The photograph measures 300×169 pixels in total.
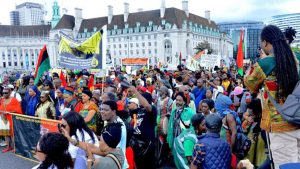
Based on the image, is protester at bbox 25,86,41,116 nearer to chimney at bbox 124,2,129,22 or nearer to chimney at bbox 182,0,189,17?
chimney at bbox 124,2,129,22

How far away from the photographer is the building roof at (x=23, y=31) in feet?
365

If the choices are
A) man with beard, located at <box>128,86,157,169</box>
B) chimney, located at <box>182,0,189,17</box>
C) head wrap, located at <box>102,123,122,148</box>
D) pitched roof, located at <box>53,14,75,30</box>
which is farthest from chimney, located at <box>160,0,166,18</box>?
head wrap, located at <box>102,123,122,148</box>

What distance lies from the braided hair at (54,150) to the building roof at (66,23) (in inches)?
3921

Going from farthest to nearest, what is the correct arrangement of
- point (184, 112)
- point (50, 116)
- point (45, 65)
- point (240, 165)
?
1. point (45, 65)
2. point (50, 116)
3. point (184, 112)
4. point (240, 165)

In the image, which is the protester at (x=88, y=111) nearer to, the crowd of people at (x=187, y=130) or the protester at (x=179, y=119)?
the crowd of people at (x=187, y=130)

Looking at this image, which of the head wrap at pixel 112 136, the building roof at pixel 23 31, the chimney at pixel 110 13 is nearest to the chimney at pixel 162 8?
the chimney at pixel 110 13

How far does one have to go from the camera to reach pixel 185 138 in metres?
4.68

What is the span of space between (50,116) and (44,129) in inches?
22.0

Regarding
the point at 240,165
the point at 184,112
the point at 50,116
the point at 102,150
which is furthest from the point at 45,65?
the point at 240,165

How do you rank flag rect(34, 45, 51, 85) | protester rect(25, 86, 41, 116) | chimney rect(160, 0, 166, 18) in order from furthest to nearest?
1. chimney rect(160, 0, 166, 18)
2. flag rect(34, 45, 51, 85)
3. protester rect(25, 86, 41, 116)

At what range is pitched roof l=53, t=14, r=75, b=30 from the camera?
3809 inches

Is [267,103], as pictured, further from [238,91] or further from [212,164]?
[238,91]

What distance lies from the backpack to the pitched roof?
100 metres

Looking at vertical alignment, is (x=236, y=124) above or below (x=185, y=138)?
above
